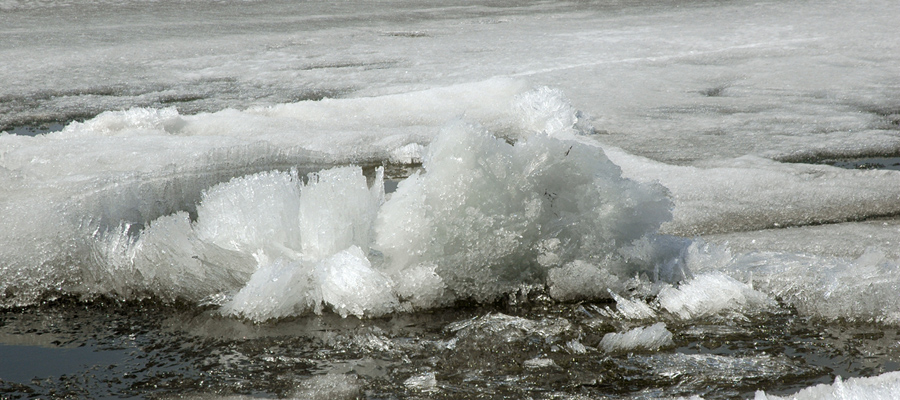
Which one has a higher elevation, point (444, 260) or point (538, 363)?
point (444, 260)

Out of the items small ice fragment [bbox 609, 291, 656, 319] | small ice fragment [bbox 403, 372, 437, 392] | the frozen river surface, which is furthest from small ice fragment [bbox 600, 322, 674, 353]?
small ice fragment [bbox 403, 372, 437, 392]

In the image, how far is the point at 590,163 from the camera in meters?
2.25

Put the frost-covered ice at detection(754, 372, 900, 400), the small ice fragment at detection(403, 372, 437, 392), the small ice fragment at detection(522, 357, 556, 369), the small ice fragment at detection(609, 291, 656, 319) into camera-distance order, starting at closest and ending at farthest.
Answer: the frost-covered ice at detection(754, 372, 900, 400)
the small ice fragment at detection(403, 372, 437, 392)
the small ice fragment at detection(522, 357, 556, 369)
the small ice fragment at detection(609, 291, 656, 319)

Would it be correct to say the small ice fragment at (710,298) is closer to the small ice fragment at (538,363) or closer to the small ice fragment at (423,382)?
the small ice fragment at (538,363)

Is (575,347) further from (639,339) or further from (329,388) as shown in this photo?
(329,388)

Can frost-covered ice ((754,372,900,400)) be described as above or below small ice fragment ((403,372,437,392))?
below

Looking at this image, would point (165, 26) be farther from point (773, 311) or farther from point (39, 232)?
point (773, 311)

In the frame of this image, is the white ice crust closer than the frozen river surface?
No

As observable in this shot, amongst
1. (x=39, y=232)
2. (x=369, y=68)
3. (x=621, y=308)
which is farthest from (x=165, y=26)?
(x=621, y=308)

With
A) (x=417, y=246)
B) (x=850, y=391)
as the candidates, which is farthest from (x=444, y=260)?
(x=850, y=391)

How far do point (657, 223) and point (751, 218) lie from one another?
2.09 feet

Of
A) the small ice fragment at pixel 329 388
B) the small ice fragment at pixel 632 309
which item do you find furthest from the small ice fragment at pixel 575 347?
the small ice fragment at pixel 329 388

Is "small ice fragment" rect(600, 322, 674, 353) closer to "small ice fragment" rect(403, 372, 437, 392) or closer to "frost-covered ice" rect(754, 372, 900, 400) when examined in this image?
"frost-covered ice" rect(754, 372, 900, 400)

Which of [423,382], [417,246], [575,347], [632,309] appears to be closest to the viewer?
[423,382]
